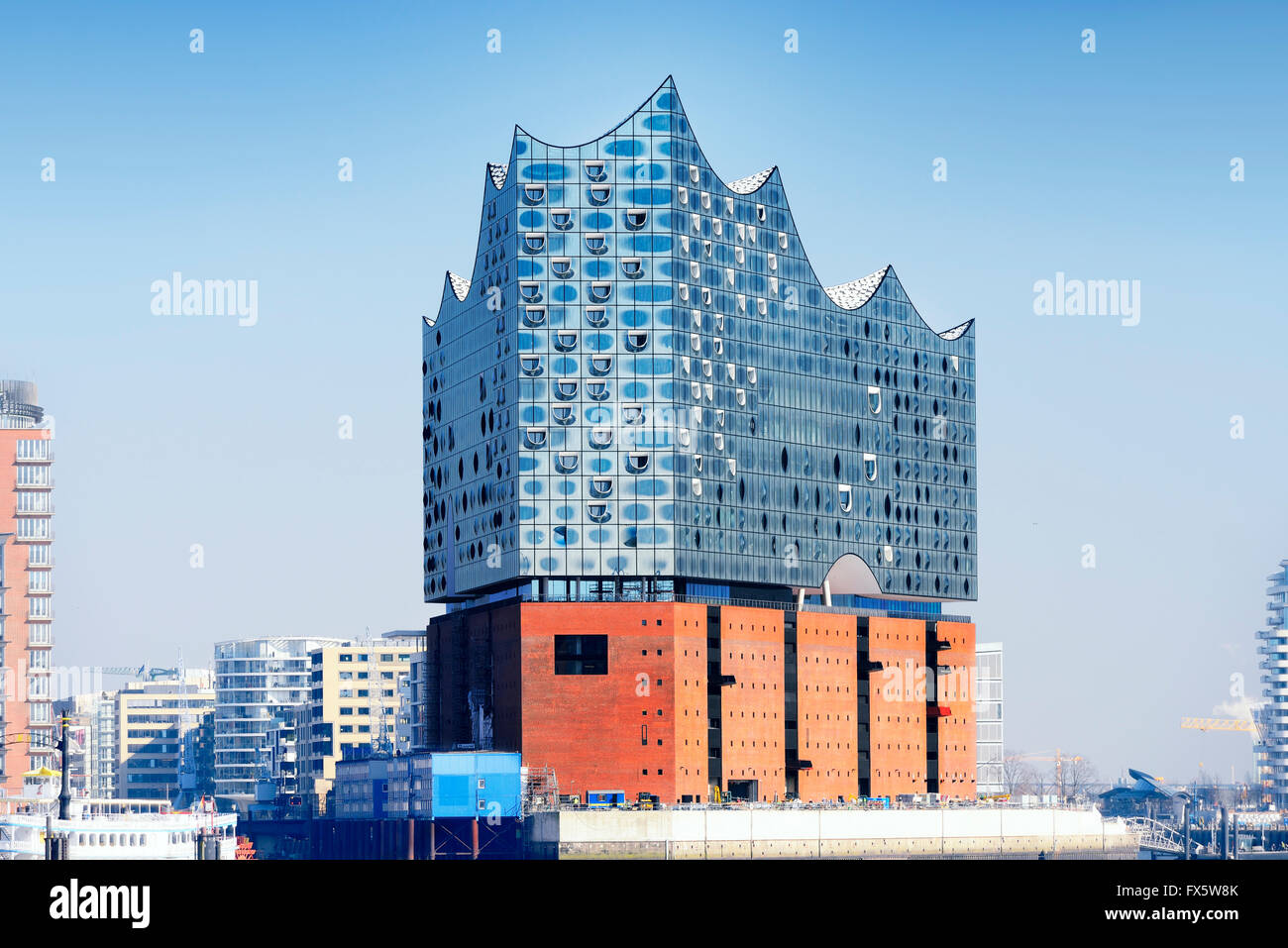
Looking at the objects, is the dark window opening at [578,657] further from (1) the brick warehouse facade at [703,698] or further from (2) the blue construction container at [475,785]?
(2) the blue construction container at [475,785]

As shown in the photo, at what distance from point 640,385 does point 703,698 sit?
27671 millimetres

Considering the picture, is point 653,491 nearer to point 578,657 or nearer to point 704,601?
point 704,601

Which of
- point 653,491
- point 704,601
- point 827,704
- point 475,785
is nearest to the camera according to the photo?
point 475,785

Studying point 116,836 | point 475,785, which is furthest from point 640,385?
point 116,836

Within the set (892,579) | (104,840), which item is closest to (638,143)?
(892,579)

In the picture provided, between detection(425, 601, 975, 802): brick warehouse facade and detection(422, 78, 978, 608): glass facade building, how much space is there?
4.25 meters

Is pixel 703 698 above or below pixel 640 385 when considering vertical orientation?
below

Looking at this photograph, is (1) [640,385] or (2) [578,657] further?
(1) [640,385]

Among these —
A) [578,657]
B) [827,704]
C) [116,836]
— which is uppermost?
[578,657]

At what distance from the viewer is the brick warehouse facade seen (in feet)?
534

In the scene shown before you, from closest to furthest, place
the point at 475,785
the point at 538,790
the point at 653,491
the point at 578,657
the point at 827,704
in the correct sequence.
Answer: the point at 475,785 < the point at 538,790 < the point at 578,657 < the point at 653,491 < the point at 827,704

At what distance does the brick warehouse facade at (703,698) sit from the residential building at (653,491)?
25 cm

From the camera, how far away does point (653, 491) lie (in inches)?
6585
